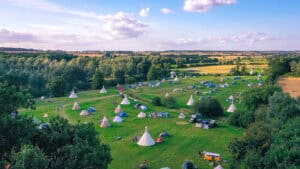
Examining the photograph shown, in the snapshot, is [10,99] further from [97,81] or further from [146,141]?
[97,81]

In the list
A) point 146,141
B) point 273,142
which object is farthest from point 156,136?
point 273,142

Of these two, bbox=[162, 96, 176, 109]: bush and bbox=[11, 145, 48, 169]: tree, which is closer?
bbox=[11, 145, 48, 169]: tree

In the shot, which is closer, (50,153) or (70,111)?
(50,153)

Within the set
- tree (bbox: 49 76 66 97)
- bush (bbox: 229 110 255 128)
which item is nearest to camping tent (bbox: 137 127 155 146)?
bush (bbox: 229 110 255 128)

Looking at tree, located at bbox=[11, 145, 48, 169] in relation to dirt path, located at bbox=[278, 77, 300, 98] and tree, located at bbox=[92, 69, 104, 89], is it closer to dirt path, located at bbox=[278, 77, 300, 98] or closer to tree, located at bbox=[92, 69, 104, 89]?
dirt path, located at bbox=[278, 77, 300, 98]

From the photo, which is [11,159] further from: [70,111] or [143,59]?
[143,59]

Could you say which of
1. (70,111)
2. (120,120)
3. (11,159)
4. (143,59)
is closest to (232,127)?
(120,120)
